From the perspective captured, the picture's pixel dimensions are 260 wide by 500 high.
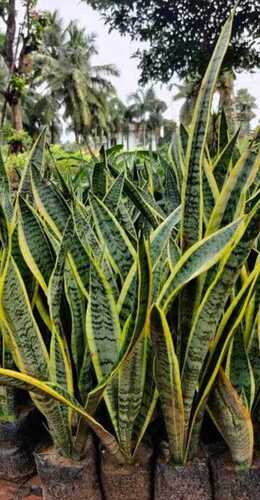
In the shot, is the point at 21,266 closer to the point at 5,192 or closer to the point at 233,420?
the point at 5,192

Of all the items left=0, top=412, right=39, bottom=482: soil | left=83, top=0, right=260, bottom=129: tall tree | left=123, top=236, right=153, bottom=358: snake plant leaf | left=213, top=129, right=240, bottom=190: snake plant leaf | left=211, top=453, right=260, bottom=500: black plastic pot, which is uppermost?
left=83, top=0, right=260, bottom=129: tall tree

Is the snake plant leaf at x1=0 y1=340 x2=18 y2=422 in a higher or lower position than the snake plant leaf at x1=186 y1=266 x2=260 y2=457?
lower

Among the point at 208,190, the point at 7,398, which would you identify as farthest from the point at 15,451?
the point at 208,190

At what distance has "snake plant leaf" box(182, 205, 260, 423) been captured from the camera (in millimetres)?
752

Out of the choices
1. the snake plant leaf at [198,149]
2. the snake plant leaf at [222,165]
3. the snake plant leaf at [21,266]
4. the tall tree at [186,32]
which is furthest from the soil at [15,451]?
the tall tree at [186,32]

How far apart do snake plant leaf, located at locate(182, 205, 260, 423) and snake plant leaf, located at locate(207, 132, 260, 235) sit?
61mm

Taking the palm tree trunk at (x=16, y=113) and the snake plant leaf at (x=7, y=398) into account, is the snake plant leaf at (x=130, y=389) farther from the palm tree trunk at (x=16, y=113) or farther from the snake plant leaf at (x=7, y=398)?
the palm tree trunk at (x=16, y=113)

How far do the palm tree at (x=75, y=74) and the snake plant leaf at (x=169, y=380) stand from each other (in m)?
28.7

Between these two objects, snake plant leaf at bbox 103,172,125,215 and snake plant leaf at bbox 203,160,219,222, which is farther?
snake plant leaf at bbox 103,172,125,215

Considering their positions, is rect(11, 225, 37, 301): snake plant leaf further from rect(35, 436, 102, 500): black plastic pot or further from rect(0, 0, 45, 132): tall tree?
rect(0, 0, 45, 132): tall tree

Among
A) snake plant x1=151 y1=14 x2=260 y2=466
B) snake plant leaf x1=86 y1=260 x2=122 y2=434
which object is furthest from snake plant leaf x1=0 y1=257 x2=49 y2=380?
snake plant x1=151 y1=14 x2=260 y2=466

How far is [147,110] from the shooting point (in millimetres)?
44219

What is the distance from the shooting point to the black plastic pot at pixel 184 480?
Result: 0.87 metres

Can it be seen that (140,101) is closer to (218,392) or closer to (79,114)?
(79,114)
